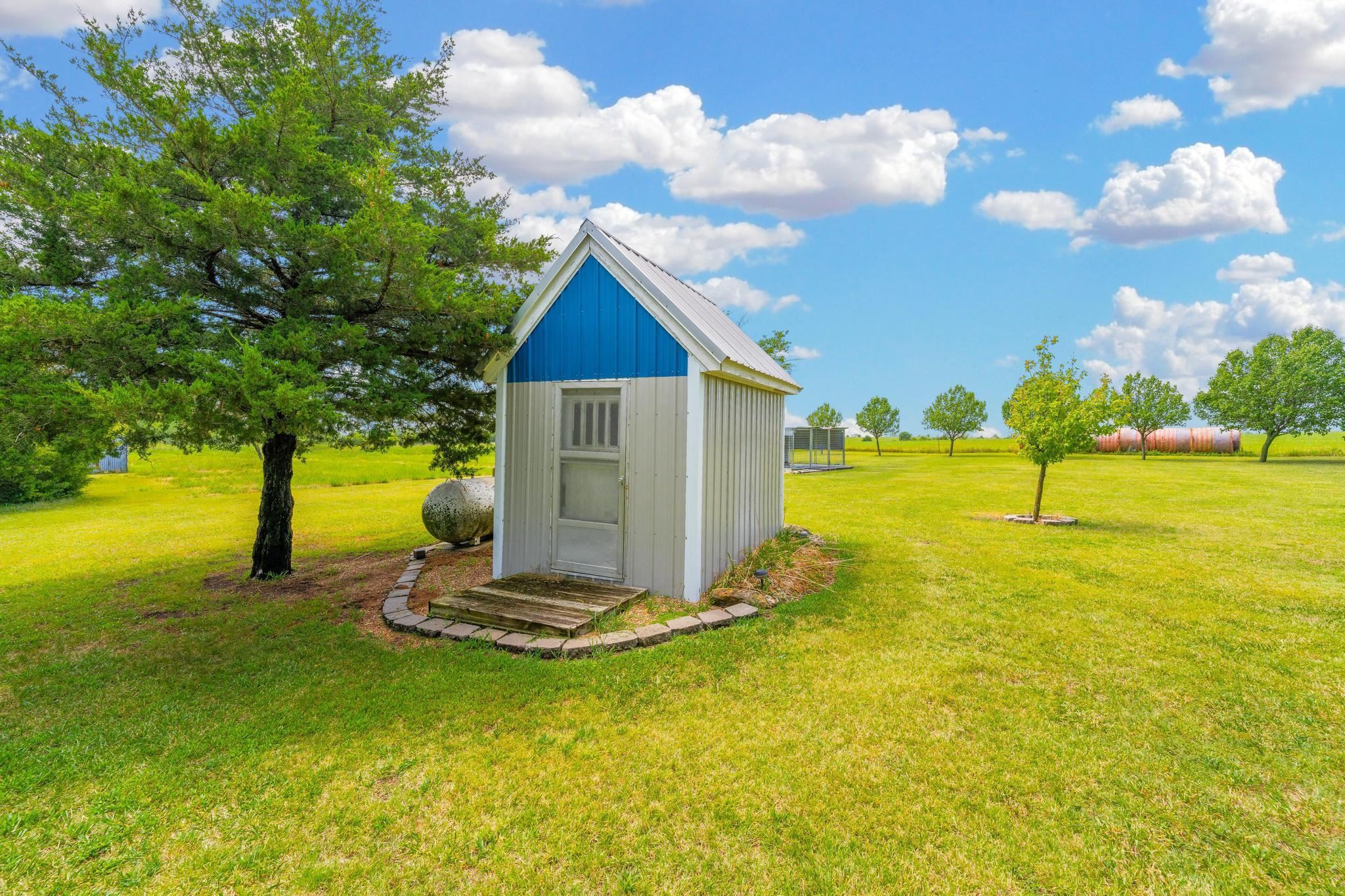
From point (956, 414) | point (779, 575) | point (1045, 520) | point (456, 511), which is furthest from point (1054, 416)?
point (956, 414)

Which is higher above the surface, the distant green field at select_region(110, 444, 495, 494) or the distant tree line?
the distant tree line

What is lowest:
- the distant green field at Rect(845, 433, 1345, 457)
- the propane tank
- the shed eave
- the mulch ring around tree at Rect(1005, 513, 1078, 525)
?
the mulch ring around tree at Rect(1005, 513, 1078, 525)

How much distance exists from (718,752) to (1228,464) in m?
37.3

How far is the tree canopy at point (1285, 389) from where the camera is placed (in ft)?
96.7

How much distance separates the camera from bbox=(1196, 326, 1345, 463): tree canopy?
29.5 m

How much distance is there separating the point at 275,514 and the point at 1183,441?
54.2 metres

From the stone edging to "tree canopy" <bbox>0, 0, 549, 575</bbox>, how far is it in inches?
88.8

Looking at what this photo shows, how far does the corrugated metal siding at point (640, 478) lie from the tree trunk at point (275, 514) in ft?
11.0

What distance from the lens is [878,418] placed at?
50.2 metres

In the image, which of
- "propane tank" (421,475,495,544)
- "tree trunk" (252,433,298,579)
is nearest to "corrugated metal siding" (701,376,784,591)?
"propane tank" (421,475,495,544)

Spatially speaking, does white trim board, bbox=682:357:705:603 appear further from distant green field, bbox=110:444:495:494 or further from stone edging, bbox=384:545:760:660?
distant green field, bbox=110:444:495:494

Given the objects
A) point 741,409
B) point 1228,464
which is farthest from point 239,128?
point 1228,464

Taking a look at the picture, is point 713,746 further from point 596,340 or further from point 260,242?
point 260,242

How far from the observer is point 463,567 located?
307 inches
